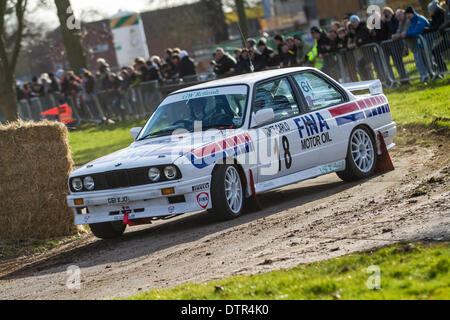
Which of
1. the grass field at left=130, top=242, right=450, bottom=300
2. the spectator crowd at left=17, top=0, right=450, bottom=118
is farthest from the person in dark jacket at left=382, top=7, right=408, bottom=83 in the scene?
the grass field at left=130, top=242, right=450, bottom=300

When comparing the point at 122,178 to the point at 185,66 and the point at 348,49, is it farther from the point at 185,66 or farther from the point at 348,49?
the point at 185,66

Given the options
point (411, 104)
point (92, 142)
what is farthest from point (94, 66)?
point (411, 104)

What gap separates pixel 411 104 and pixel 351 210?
8272 millimetres

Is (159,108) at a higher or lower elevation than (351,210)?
higher

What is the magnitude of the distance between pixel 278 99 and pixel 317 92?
2.51ft

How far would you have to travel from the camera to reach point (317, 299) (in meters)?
5.05

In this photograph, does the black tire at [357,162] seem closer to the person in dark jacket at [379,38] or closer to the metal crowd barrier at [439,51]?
the metal crowd barrier at [439,51]

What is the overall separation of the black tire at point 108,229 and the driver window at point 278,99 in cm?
226

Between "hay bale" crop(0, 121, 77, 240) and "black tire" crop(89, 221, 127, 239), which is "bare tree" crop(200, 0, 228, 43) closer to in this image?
"hay bale" crop(0, 121, 77, 240)

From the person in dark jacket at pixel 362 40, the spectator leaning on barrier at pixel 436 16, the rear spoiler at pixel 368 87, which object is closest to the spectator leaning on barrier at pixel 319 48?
the person in dark jacket at pixel 362 40

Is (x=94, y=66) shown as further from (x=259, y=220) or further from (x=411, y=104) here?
(x=259, y=220)

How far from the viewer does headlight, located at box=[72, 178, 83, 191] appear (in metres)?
9.42

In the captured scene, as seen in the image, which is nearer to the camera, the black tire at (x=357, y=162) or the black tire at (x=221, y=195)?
the black tire at (x=221, y=195)

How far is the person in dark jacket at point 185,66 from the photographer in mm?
23156
